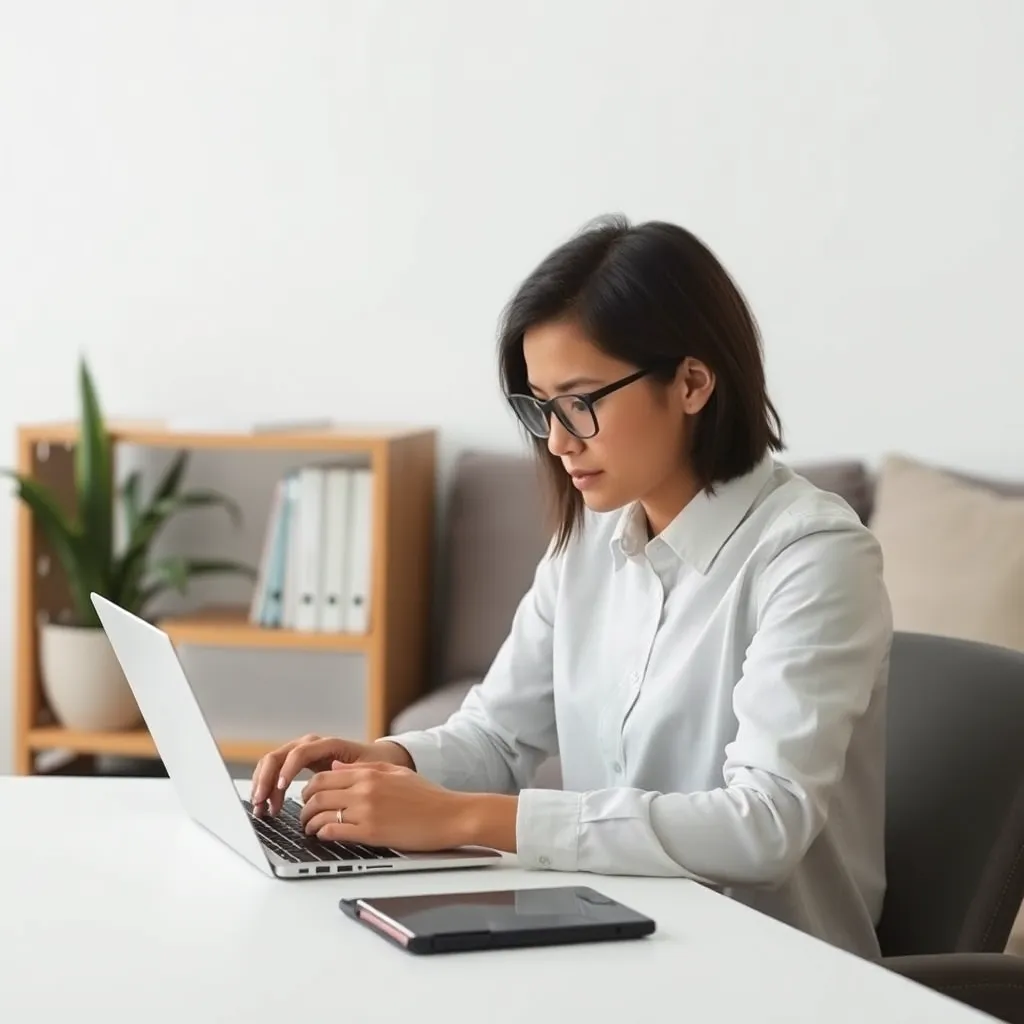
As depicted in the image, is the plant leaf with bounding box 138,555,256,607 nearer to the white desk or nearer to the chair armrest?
the white desk

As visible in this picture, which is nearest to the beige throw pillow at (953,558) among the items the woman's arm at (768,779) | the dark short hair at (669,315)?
the dark short hair at (669,315)

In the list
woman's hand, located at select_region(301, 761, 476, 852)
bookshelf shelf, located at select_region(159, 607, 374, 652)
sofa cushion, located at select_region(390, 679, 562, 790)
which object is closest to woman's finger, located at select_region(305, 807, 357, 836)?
woman's hand, located at select_region(301, 761, 476, 852)

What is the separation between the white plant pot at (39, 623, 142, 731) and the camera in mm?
3359

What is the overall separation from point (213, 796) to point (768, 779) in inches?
20.2

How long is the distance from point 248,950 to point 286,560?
7.11 feet

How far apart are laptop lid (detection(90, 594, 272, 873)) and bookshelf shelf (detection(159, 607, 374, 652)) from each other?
61.6 inches

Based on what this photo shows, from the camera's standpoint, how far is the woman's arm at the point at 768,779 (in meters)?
1.54

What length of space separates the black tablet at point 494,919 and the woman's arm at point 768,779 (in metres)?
0.14

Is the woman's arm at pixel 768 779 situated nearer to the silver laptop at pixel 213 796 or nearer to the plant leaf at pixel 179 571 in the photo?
the silver laptop at pixel 213 796

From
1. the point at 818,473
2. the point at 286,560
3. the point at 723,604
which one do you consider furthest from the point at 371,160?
the point at 723,604

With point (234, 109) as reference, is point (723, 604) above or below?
below

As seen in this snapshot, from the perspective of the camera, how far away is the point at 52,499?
132 inches

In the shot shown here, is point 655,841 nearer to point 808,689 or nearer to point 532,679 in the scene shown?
point 808,689

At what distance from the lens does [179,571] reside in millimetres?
3346
